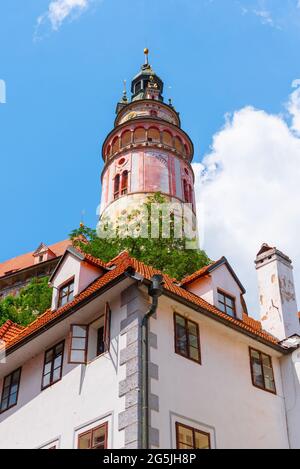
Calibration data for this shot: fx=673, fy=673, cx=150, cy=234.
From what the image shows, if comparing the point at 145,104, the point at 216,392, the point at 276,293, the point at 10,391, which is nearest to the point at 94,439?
the point at 216,392

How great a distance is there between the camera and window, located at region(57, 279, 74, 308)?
15.9 meters

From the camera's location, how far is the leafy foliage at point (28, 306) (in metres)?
26.6

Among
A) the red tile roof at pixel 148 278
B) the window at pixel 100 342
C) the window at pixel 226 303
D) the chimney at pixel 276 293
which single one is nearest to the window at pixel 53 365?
the red tile roof at pixel 148 278

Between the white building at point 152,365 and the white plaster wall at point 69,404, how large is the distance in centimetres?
2

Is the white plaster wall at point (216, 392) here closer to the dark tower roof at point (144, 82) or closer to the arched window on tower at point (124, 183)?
the arched window on tower at point (124, 183)

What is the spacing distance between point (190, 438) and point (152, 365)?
4.97ft

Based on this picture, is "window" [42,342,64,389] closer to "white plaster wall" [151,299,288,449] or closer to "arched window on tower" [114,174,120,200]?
"white plaster wall" [151,299,288,449]

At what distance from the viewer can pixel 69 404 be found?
13.5 m

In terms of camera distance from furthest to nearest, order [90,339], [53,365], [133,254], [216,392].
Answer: [133,254]
[53,365]
[90,339]
[216,392]

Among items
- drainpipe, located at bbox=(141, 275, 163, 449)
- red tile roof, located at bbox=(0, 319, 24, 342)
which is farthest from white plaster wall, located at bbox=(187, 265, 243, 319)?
red tile roof, located at bbox=(0, 319, 24, 342)

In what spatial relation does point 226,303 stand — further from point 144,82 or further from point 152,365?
point 144,82

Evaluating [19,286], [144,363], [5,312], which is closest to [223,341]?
[144,363]

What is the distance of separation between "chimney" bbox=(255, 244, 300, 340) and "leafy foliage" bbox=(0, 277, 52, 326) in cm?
1162
